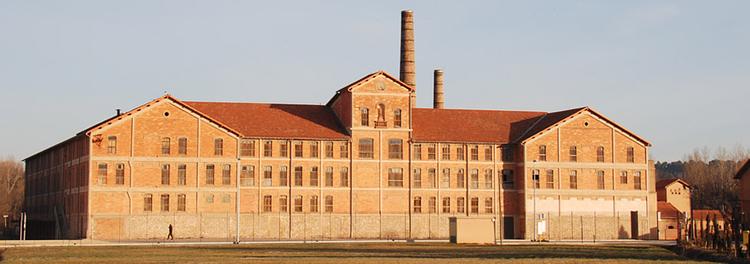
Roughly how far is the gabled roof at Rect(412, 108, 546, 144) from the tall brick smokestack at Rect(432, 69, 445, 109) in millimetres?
9589

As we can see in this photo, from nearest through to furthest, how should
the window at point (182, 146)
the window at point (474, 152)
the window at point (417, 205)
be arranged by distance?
1. the window at point (182, 146)
2. the window at point (417, 205)
3. the window at point (474, 152)

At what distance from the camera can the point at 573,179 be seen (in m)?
90.6

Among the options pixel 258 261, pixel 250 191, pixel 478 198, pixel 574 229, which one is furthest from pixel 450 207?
pixel 258 261

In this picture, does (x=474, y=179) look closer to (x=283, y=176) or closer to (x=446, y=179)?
(x=446, y=179)

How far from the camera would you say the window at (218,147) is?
276ft

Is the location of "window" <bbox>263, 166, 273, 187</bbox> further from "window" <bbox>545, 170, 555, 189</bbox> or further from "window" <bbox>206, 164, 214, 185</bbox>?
"window" <bbox>545, 170, 555, 189</bbox>

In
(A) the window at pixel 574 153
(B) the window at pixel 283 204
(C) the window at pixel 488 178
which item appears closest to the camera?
(B) the window at pixel 283 204

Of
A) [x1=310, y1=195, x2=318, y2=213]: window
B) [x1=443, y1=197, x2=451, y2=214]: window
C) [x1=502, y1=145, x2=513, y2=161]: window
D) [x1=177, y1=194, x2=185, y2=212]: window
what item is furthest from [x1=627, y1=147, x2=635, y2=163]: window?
[x1=177, y1=194, x2=185, y2=212]: window

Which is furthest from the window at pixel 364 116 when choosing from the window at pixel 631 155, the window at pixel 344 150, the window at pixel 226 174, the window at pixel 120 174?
the window at pixel 631 155

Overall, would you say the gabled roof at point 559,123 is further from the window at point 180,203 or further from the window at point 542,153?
the window at point 180,203

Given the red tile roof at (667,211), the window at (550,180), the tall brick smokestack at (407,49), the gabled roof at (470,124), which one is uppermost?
the tall brick smokestack at (407,49)

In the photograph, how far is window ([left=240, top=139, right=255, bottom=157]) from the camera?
281 ft

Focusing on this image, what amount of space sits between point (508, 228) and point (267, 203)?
19455 mm

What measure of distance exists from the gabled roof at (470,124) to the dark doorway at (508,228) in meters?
6.19
